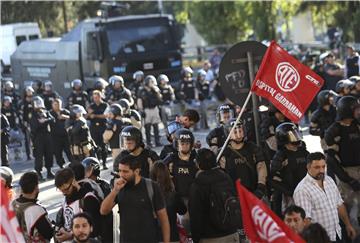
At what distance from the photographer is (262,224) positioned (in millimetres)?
6617

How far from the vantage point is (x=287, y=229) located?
6543 millimetres

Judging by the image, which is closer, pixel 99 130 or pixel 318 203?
pixel 318 203

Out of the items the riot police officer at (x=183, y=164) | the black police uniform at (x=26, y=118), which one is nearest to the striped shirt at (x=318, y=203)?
the riot police officer at (x=183, y=164)

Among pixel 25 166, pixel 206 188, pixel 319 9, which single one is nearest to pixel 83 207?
pixel 206 188

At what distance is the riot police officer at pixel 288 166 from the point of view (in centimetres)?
1030

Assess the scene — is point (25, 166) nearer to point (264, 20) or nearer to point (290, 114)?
point (290, 114)

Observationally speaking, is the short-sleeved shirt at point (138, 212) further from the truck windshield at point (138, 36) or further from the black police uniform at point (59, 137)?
the truck windshield at point (138, 36)

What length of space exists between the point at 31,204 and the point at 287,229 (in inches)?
114

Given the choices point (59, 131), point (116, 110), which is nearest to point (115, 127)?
point (116, 110)

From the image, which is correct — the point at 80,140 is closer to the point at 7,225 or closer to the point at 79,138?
the point at 79,138

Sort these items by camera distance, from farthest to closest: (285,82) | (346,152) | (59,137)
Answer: (59,137)
(346,152)
(285,82)

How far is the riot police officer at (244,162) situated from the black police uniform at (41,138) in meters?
8.97

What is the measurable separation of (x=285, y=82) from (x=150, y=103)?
1191 centimetres

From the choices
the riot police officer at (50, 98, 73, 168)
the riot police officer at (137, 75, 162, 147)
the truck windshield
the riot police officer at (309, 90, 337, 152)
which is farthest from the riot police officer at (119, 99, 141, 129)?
Result: the truck windshield
